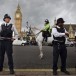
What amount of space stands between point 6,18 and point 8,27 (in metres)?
0.30

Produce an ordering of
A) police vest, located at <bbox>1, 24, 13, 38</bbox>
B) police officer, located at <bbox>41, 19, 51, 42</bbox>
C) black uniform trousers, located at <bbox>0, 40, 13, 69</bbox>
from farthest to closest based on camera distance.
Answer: police officer, located at <bbox>41, 19, 51, 42</bbox>
black uniform trousers, located at <bbox>0, 40, 13, 69</bbox>
police vest, located at <bbox>1, 24, 13, 38</bbox>

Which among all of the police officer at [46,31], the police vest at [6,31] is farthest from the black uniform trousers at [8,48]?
the police officer at [46,31]

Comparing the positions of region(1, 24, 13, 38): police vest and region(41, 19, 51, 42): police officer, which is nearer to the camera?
region(1, 24, 13, 38): police vest

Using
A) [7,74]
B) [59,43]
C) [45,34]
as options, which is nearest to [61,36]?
[59,43]

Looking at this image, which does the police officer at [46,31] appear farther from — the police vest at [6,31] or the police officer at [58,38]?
the police vest at [6,31]

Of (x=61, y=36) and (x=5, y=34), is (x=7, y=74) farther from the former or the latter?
(x=61, y=36)

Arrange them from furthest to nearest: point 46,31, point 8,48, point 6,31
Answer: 1. point 46,31
2. point 8,48
3. point 6,31

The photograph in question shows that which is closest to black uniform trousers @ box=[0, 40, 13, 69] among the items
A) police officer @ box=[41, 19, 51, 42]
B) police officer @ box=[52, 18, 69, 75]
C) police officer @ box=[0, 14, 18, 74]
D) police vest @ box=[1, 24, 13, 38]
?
police officer @ box=[0, 14, 18, 74]

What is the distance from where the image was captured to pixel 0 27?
12.0 meters

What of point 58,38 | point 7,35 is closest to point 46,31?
point 58,38

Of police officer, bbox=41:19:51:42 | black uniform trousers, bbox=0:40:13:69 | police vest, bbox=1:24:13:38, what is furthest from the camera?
police officer, bbox=41:19:51:42

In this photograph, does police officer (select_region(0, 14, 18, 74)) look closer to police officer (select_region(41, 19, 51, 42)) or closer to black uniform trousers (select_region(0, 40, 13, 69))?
black uniform trousers (select_region(0, 40, 13, 69))

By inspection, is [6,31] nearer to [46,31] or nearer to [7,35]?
[7,35]

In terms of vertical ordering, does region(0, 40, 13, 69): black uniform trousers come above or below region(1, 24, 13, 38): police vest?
below
